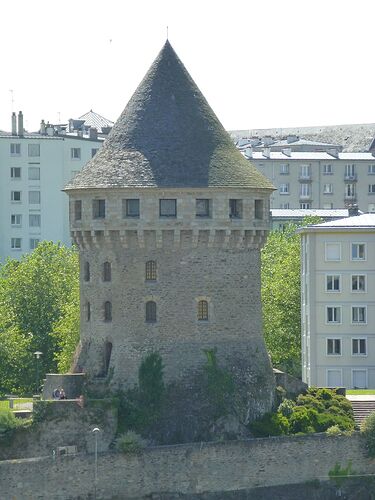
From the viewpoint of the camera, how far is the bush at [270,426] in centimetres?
8594

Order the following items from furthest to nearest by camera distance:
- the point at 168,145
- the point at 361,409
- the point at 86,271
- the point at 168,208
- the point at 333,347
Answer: the point at 333,347
the point at 361,409
the point at 86,271
the point at 168,145
the point at 168,208

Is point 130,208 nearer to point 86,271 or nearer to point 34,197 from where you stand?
point 86,271

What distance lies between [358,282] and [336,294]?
1505 millimetres

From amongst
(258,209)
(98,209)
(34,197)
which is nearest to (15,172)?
(34,197)

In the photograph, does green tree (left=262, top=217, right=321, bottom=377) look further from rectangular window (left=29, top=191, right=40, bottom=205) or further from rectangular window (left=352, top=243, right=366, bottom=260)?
rectangular window (left=29, top=191, right=40, bottom=205)

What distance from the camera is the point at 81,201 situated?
86438 mm

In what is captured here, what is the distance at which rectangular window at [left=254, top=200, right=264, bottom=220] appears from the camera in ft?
286

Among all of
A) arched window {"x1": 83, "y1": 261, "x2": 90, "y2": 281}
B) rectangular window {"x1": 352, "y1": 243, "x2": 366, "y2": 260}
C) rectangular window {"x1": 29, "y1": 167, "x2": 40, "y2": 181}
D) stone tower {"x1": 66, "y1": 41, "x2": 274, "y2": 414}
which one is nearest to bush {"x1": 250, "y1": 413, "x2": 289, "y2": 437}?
stone tower {"x1": 66, "y1": 41, "x2": 274, "y2": 414}

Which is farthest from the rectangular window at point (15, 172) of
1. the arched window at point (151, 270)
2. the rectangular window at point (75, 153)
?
the arched window at point (151, 270)

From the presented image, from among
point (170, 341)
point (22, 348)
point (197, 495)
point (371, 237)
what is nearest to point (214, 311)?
point (170, 341)

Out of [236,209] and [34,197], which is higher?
A: [34,197]

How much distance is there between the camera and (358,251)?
11931 cm

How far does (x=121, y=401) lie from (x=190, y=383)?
9.53 feet

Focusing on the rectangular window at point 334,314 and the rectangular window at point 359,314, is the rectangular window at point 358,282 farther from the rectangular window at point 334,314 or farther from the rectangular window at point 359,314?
the rectangular window at point 334,314
